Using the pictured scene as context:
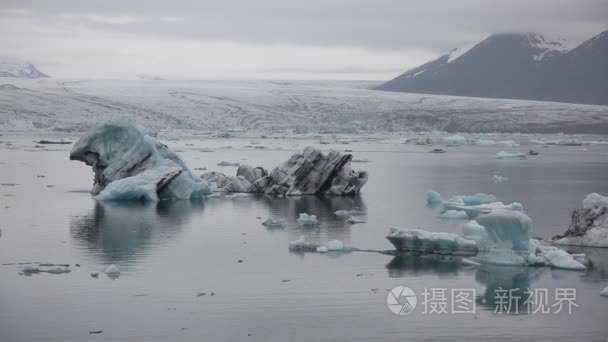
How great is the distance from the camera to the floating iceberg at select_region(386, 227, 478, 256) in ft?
36.0

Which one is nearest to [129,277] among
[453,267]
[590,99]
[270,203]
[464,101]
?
[453,267]

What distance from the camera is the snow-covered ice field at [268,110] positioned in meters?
52.6

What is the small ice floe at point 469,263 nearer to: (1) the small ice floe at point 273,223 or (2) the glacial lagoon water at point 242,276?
(2) the glacial lagoon water at point 242,276

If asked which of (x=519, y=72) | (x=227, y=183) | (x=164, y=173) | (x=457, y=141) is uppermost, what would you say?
(x=519, y=72)

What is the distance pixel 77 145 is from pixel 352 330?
11189 millimetres

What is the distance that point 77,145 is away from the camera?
1764 cm

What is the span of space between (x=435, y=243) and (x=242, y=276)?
255 cm

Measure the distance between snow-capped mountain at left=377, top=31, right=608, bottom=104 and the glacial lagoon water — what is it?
79.1 metres

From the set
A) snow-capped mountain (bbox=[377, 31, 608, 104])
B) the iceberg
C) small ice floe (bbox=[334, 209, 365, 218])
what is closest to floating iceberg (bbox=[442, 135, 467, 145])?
the iceberg

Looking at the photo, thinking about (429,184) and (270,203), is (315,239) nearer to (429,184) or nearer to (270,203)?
(270,203)

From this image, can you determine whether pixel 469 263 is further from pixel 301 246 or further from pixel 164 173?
pixel 164 173

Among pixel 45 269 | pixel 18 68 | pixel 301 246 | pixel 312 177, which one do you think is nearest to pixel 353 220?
pixel 301 246

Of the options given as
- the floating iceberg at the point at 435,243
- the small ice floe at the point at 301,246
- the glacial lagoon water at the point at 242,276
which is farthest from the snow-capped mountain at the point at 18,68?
the floating iceberg at the point at 435,243

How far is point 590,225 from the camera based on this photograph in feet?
39.0
